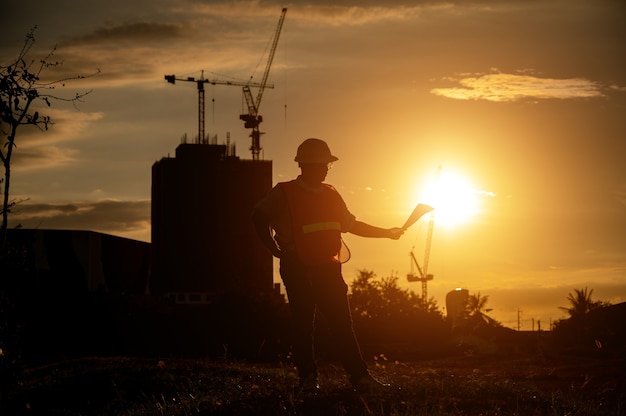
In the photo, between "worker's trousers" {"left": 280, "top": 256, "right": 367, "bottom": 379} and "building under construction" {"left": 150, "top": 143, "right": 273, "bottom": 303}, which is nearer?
"worker's trousers" {"left": 280, "top": 256, "right": 367, "bottom": 379}

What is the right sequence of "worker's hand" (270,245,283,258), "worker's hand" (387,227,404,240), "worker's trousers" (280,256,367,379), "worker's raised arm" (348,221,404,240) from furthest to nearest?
"worker's hand" (387,227,404,240), "worker's raised arm" (348,221,404,240), "worker's trousers" (280,256,367,379), "worker's hand" (270,245,283,258)

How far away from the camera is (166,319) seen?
54844mm

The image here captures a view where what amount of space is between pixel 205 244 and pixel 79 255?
52.3 metres

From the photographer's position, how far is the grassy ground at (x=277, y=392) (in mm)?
12109

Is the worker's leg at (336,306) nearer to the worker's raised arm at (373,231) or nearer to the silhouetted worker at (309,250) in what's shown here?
the silhouetted worker at (309,250)

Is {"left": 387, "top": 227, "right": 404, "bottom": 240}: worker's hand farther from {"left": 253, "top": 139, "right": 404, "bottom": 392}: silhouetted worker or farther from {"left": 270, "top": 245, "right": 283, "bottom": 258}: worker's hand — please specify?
{"left": 270, "top": 245, "right": 283, "bottom": 258}: worker's hand

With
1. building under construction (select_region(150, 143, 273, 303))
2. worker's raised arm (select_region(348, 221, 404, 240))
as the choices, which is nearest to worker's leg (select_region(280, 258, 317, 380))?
worker's raised arm (select_region(348, 221, 404, 240))

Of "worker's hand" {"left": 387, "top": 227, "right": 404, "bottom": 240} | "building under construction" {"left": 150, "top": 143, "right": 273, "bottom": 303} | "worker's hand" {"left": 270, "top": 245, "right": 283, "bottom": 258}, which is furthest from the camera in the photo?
"building under construction" {"left": 150, "top": 143, "right": 273, "bottom": 303}

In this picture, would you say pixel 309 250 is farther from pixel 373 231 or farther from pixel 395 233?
pixel 395 233

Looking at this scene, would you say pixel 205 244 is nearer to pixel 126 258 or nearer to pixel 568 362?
pixel 126 258

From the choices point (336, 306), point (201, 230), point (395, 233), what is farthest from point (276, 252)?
point (201, 230)

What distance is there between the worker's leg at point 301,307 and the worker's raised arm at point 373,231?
3.42ft

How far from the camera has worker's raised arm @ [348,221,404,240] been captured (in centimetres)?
1412

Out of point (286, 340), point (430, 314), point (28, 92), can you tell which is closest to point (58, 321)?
point (286, 340)
